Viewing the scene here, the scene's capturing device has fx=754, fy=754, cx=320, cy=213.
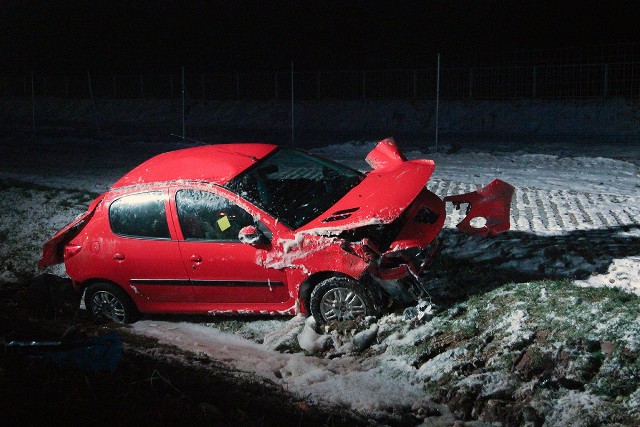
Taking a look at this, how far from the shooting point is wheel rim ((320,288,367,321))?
6.70m

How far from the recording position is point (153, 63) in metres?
39.8

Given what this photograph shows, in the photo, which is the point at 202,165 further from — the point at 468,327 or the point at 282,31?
the point at 282,31

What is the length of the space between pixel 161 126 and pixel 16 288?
21.0m

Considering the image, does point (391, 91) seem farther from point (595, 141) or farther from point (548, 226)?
point (548, 226)

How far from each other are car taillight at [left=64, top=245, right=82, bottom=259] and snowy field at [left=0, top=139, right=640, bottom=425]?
100 cm

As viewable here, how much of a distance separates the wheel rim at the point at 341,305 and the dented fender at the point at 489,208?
5.11 feet

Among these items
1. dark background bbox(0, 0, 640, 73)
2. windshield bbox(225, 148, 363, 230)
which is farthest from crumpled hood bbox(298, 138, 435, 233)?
dark background bbox(0, 0, 640, 73)

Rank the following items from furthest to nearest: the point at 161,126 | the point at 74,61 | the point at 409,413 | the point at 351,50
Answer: the point at 74,61 < the point at 351,50 < the point at 161,126 < the point at 409,413

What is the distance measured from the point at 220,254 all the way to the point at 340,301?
1219 mm

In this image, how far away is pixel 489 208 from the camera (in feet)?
25.7

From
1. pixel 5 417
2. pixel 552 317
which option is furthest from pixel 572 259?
pixel 5 417

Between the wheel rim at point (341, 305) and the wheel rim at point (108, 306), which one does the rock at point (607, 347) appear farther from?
the wheel rim at point (108, 306)

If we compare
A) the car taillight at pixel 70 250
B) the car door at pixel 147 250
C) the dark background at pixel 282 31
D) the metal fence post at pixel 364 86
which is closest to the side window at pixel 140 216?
the car door at pixel 147 250

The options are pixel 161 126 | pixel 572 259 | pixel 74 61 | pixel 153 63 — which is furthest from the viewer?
pixel 74 61
